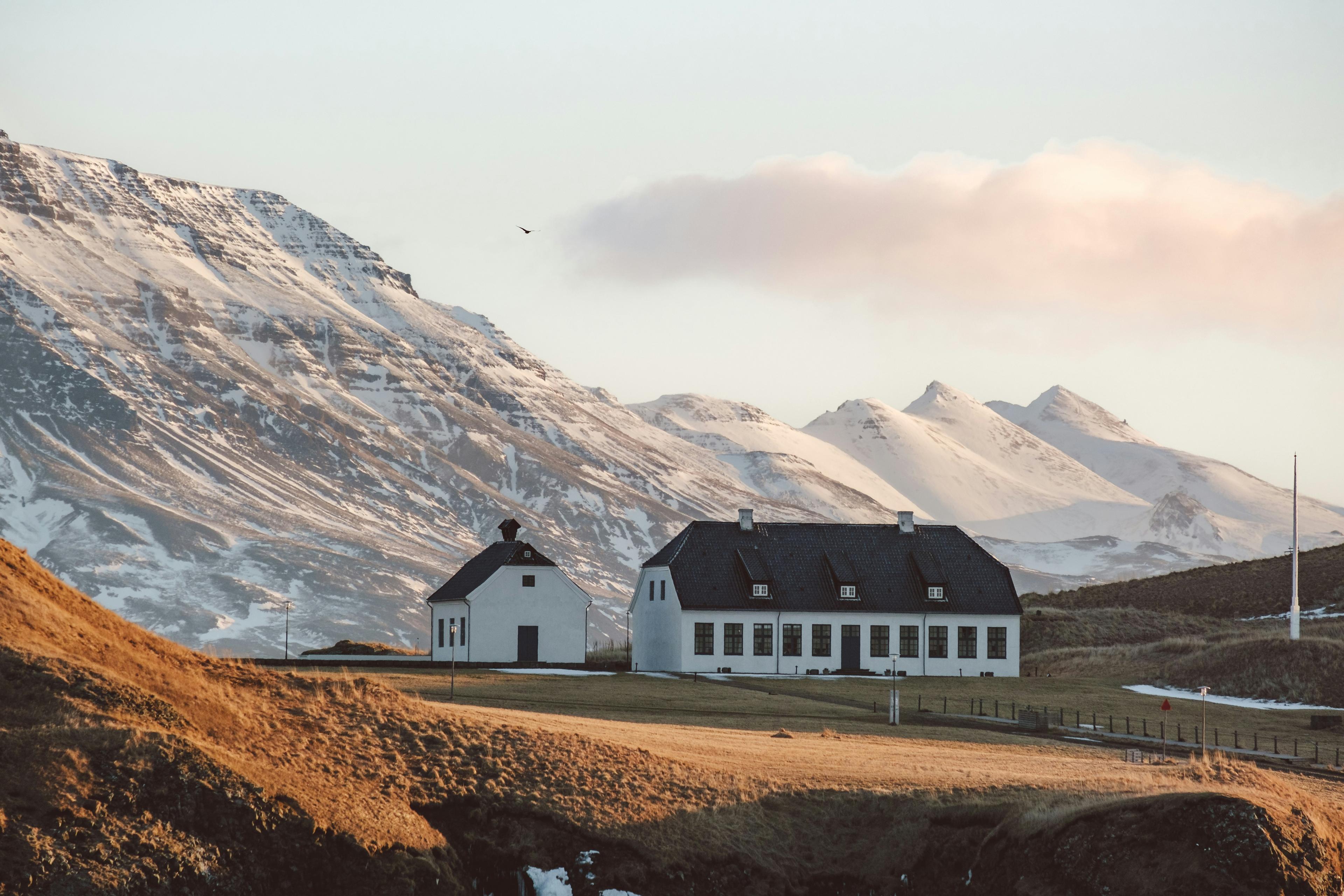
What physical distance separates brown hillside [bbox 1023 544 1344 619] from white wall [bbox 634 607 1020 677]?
28698 mm

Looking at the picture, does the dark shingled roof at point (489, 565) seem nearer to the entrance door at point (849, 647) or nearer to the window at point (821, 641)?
the window at point (821, 641)

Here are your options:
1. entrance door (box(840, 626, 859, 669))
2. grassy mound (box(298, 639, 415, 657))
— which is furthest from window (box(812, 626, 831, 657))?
grassy mound (box(298, 639, 415, 657))

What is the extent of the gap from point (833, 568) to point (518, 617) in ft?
54.5

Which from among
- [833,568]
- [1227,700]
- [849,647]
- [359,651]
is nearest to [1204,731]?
[1227,700]

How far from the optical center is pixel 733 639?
80500 millimetres

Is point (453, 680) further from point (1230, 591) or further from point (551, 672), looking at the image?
point (1230, 591)

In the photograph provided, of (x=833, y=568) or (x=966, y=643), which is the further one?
(x=833, y=568)

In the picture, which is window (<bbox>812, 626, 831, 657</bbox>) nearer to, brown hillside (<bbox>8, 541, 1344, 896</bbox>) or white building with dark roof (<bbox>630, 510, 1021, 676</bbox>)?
white building with dark roof (<bbox>630, 510, 1021, 676</bbox>)

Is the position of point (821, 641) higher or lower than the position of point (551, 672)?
higher

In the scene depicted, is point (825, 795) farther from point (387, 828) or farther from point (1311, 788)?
point (1311, 788)

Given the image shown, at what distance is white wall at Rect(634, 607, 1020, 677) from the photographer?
263 ft

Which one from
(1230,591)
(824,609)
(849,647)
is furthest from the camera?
(1230,591)

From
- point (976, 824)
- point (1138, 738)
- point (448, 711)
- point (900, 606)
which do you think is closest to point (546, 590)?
point (900, 606)

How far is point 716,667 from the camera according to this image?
80.2 m
